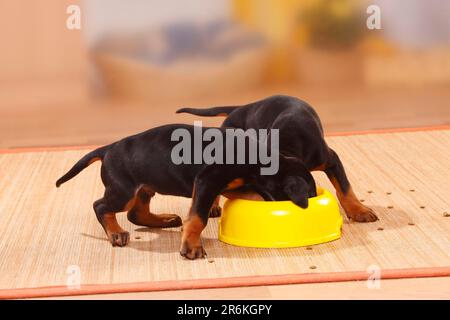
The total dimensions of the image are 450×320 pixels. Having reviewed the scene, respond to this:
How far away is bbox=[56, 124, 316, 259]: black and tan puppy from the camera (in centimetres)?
264

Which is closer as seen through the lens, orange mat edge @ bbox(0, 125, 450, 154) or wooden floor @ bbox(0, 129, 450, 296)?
wooden floor @ bbox(0, 129, 450, 296)

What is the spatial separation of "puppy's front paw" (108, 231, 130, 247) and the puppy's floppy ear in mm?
528

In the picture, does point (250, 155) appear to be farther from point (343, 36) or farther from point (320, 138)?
point (343, 36)

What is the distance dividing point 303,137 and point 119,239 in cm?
66

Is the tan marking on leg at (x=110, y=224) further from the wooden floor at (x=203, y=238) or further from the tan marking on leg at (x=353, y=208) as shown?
the tan marking on leg at (x=353, y=208)

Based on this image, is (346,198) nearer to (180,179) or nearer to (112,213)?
(180,179)

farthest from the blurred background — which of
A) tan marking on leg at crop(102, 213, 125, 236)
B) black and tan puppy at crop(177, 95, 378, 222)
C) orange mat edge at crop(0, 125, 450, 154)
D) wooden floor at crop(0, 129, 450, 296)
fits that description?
tan marking on leg at crop(102, 213, 125, 236)

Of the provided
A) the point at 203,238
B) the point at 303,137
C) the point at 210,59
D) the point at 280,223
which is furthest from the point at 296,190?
the point at 210,59

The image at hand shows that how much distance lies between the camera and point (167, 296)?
7.90ft

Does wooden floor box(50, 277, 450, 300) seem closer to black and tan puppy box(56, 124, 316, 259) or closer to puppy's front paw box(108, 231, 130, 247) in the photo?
black and tan puppy box(56, 124, 316, 259)

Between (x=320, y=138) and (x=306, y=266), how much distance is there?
52cm

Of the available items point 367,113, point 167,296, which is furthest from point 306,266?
point 367,113

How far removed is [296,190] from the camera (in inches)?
105

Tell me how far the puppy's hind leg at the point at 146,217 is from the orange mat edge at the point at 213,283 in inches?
20.2
